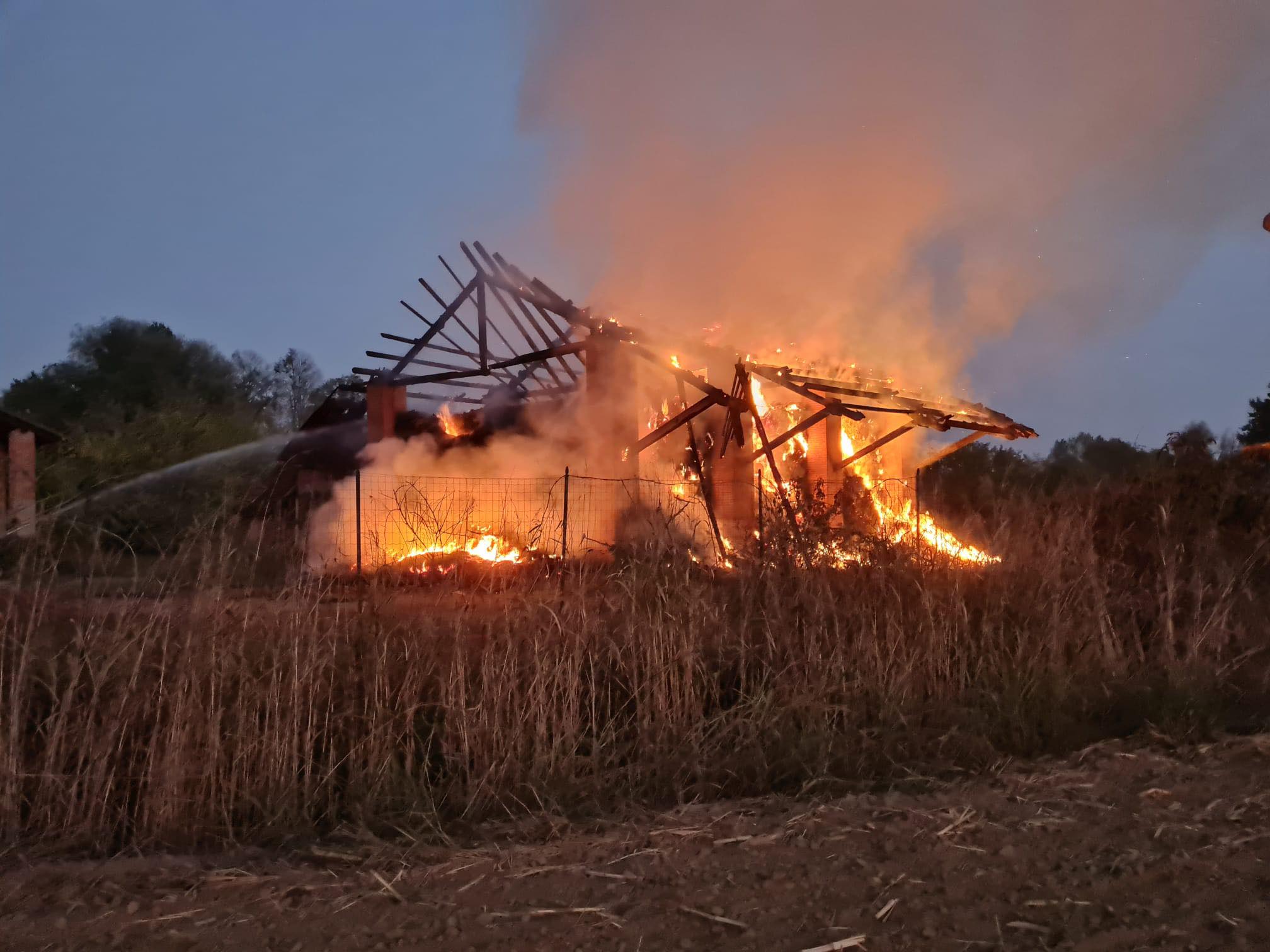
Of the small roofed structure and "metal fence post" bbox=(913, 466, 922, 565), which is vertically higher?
the small roofed structure

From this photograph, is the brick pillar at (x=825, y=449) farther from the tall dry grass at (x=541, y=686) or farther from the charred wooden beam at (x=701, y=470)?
the tall dry grass at (x=541, y=686)

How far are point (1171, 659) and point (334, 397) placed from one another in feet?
60.8

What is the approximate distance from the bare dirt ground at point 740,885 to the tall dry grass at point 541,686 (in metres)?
0.42

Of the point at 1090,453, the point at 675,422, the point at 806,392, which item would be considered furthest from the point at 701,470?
the point at 1090,453

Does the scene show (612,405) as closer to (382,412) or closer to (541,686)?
(382,412)

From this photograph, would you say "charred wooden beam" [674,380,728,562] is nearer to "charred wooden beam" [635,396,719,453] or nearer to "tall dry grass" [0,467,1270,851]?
"charred wooden beam" [635,396,719,453]

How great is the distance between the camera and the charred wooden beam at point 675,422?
15.2m

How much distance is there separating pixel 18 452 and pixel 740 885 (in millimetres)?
22553

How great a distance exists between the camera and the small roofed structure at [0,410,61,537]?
19078mm

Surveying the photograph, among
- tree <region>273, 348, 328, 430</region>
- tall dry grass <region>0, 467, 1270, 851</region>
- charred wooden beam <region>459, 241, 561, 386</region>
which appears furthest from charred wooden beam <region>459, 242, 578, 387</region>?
tree <region>273, 348, 328, 430</region>

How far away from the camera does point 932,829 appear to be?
417cm

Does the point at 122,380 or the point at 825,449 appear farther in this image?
the point at 122,380

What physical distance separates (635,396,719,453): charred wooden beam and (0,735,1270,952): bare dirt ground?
10.9 m

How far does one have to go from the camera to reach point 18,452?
69.5 feet
